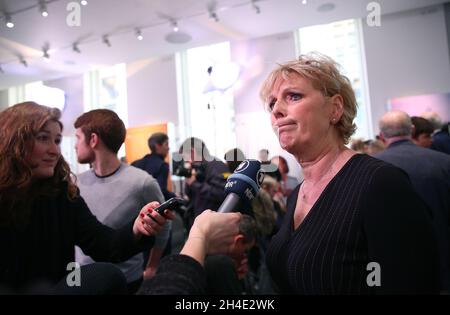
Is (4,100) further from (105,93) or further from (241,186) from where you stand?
(241,186)

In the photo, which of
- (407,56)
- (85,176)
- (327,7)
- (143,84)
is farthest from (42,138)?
(407,56)

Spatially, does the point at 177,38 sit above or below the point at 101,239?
above

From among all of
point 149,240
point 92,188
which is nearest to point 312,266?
point 149,240

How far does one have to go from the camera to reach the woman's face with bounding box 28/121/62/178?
0.73 m

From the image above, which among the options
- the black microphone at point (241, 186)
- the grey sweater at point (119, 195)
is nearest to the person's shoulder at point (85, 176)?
the grey sweater at point (119, 195)

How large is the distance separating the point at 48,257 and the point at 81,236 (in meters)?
0.12

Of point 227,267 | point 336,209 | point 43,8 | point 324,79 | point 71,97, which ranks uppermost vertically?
point 43,8

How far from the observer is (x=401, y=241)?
22.8 inches

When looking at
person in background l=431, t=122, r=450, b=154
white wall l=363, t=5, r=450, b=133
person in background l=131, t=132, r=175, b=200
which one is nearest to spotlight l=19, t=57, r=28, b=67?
person in background l=131, t=132, r=175, b=200

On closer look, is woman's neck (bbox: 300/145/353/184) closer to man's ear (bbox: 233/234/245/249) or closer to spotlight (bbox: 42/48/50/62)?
man's ear (bbox: 233/234/245/249)

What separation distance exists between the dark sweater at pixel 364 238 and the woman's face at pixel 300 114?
119 millimetres

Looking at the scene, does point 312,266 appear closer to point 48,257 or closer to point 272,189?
point 48,257

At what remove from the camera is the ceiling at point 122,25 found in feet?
3.68

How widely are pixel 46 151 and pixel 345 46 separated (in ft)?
8.40
